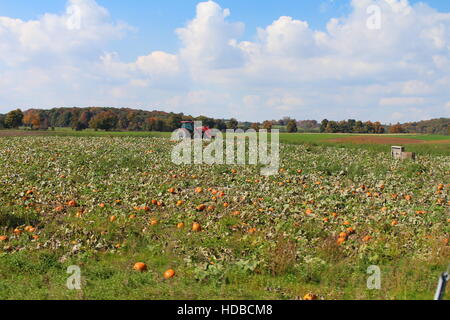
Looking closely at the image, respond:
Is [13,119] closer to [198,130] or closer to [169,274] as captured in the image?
[198,130]

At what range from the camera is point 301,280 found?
6.48 metres

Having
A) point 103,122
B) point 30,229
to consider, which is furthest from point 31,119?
point 30,229

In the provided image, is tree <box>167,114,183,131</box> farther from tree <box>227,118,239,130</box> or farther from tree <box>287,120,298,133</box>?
tree <box>287,120,298,133</box>

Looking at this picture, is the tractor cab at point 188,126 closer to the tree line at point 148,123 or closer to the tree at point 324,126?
the tree line at point 148,123

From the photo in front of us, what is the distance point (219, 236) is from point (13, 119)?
112237mm

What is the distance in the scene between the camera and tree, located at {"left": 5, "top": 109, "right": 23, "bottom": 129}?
104 meters

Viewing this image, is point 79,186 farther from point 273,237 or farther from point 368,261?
point 368,261

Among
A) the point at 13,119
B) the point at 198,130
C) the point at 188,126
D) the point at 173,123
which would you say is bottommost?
the point at 198,130

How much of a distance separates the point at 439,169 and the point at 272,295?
51.1 ft

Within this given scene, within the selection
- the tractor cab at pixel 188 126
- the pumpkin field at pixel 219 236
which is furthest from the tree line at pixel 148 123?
the pumpkin field at pixel 219 236

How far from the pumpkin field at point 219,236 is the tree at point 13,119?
10257 cm

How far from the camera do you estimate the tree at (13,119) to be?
343 feet

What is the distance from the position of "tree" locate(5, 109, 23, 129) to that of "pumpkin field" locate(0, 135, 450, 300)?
10257cm

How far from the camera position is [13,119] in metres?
105
